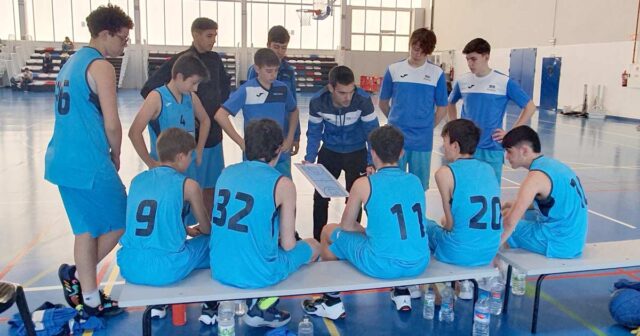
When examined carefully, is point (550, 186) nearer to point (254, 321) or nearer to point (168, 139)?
point (254, 321)

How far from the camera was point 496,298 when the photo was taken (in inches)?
162

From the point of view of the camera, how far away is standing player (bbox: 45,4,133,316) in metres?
3.47

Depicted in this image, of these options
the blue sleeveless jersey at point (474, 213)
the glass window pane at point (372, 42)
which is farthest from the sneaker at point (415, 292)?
the glass window pane at point (372, 42)

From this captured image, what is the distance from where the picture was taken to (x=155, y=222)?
3232 mm

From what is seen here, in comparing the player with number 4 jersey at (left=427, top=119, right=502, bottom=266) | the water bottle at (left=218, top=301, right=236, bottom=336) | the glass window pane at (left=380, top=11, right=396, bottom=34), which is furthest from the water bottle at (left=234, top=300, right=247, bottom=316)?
the glass window pane at (left=380, top=11, right=396, bottom=34)

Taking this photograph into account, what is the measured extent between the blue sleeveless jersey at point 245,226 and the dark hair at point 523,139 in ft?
6.06

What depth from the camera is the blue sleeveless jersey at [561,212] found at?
12.2 ft

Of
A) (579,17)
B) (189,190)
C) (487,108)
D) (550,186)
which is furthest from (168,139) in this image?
(579,17)

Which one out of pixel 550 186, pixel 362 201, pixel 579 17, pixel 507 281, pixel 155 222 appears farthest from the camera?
pixel 579 17

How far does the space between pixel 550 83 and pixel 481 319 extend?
21.6m

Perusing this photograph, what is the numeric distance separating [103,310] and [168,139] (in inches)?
57.8

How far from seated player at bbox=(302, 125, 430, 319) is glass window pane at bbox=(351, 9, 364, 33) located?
33524 millimetres

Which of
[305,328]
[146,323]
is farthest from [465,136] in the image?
[146,323]

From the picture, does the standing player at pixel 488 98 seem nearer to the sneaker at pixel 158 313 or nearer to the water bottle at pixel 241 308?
the water bottle at pixel 241 308
